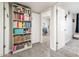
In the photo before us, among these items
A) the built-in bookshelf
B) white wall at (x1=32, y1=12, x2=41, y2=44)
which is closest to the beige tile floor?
the built-in bookshelf

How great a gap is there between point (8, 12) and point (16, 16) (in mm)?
388

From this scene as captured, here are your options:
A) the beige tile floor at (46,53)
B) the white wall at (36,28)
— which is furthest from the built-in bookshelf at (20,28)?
the white wall at (36,28)

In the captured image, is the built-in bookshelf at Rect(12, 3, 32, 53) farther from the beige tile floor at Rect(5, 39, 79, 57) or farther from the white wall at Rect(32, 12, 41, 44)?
the white wall at Rect(32, 12, 41, 44)

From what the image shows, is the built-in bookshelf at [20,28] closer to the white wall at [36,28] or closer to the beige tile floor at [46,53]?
the beige tile floor at [46,53]

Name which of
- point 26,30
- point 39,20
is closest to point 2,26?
point 26,30

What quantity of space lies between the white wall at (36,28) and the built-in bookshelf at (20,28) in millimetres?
1108

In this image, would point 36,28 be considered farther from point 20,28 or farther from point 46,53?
point 46,53

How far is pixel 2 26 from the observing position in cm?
389

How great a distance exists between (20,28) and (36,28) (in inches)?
80.7

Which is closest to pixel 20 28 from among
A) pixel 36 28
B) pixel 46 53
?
pixel 46 53

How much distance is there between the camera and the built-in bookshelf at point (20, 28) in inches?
169

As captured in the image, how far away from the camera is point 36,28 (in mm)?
6586

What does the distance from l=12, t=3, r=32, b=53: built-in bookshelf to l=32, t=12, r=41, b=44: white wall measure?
111 centimetres

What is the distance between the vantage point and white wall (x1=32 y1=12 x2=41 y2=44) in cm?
628
